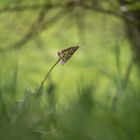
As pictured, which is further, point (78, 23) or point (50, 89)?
point (78, 23)

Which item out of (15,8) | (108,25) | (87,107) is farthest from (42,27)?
(87,107)

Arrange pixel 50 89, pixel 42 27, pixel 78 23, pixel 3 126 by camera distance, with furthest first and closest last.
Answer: pixel 78 23 → pixel 42 27 → pixel 50 89 → pixel 3 126

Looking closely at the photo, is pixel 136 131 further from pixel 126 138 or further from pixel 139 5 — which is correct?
pixel 139 5

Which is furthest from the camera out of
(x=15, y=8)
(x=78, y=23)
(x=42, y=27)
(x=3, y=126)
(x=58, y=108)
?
(x=78, y=23)

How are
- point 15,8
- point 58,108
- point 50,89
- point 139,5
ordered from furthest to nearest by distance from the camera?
point 15,8 < point 139,5 < point 50,89 < point 58,108

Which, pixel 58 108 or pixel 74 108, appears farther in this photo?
pixel 58 108

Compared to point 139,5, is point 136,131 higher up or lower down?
lower down

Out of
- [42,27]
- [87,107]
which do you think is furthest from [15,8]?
[87,107]

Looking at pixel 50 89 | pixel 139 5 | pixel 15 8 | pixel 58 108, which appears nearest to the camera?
pixel 58 108

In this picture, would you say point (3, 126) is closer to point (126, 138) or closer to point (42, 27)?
point (126, 138)
